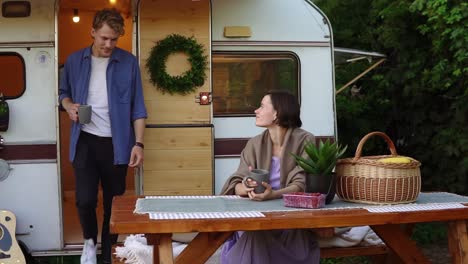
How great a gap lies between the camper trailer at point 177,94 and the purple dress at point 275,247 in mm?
2065

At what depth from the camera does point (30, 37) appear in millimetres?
5668

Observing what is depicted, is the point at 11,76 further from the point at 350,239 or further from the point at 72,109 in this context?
the point at 350,239

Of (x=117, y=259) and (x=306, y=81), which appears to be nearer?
(x=117, y=259)

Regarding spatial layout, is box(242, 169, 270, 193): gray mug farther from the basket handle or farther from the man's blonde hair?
the man's blonde hair

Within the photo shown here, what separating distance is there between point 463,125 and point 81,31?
4451mm

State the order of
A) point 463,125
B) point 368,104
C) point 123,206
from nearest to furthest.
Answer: point 123,206
point 463,125
point 368,104

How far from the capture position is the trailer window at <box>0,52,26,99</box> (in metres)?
5.78

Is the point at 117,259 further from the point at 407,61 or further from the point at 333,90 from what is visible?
the point at 407,61

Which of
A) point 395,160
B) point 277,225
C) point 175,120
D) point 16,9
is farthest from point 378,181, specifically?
point 16,9

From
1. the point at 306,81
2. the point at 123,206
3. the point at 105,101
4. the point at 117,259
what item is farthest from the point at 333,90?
the point at 123,206

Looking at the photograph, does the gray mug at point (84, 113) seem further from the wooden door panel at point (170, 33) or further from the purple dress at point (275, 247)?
the purple dress at point (275, 247)

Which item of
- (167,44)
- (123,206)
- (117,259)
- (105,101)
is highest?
(167,44)

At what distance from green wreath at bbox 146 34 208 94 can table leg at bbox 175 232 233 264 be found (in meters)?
2.55

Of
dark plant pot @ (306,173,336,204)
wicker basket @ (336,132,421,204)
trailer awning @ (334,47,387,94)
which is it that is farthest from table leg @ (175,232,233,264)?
trailer awning @ (334,47,387,94)
